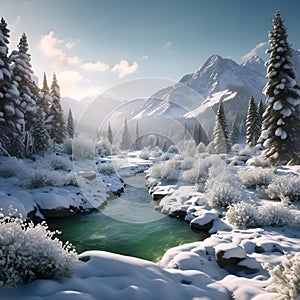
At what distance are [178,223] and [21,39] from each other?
24.7 m

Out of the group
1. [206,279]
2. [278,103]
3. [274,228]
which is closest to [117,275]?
[206,279]

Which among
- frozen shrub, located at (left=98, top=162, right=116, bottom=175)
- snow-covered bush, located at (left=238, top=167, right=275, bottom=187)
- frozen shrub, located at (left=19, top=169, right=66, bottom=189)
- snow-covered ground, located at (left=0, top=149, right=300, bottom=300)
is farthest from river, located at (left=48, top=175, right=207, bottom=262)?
frozen shrub, located at (left=98, top=162, right=116, bottom=175)

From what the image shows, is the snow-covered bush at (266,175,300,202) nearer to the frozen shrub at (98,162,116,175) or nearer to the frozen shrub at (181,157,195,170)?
the frozen shrub at (181,157,195,170)

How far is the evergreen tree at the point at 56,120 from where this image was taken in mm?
31894

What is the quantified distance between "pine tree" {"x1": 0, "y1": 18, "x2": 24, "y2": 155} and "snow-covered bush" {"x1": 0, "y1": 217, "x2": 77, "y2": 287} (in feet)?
54.8

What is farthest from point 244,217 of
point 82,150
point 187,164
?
point 82,150

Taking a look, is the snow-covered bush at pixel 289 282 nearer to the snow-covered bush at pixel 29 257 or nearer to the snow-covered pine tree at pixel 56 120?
the snow-covered bush at pixel 29 257

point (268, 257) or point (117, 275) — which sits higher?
point (117, 275)

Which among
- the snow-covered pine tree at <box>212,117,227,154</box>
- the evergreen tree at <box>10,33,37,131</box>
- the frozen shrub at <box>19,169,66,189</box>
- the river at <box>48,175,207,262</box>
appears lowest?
the river at <box>48,175,207,262</box>

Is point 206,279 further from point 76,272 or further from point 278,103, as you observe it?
point 278,103

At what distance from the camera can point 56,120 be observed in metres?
33.0

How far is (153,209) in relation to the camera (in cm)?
1293

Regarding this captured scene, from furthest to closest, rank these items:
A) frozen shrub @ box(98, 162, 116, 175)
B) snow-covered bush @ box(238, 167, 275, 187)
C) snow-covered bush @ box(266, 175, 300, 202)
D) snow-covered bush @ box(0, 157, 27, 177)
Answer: frozen shrub @ box(98, 162, 116, 175)
snow-covered bush @ box(0, 157, 27, 177)
snow-covered bush @ box(238, 167, 275, 187)
snow-covered bush @ box(266, 175, 300, 202)

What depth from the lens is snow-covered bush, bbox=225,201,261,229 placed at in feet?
27.9
